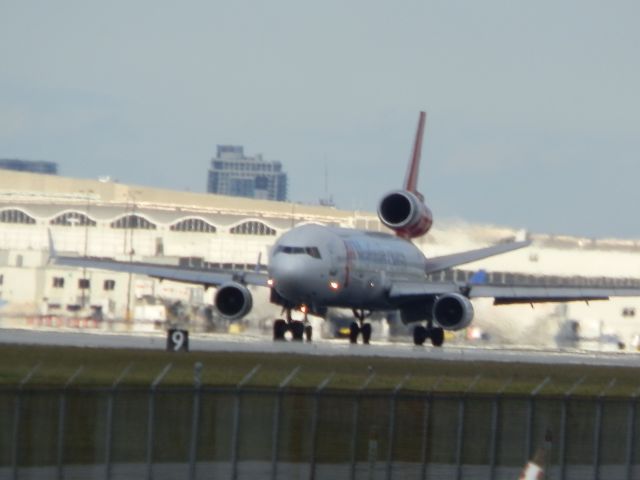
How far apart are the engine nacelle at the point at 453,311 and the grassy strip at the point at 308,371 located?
1300cm

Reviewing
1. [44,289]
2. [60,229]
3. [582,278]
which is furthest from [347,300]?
[60,229]

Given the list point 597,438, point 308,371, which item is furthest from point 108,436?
point 308,371

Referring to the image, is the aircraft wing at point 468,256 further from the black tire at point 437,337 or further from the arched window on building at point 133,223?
the arched window on building at point 133,223

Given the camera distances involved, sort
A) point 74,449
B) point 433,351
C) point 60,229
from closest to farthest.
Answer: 1. point 74,449
2. point 433,351
3. point 60,229

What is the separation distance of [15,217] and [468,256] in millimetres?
67870

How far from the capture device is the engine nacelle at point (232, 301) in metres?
57.1

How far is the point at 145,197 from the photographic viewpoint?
169m

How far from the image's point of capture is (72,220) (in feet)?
412

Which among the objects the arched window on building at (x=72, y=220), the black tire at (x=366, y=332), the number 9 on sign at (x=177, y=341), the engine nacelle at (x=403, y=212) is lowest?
the black tire at (x=366, y=332)

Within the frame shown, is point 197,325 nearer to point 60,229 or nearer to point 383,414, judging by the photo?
point 383,414

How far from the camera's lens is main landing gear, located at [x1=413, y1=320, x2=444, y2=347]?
58.2 meters

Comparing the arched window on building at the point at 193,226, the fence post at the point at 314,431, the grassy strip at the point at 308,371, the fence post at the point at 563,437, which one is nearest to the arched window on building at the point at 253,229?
the arched window on building at the point at 193,226

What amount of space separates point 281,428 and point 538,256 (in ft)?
182

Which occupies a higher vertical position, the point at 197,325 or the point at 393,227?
the point at 393,227
